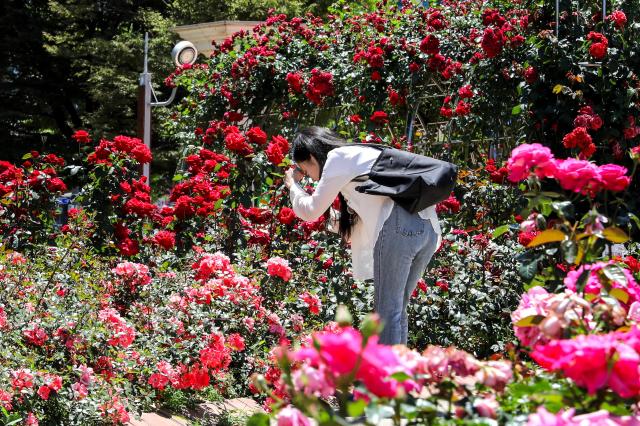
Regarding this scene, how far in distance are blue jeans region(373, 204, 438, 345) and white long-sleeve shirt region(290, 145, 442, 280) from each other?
0.05m

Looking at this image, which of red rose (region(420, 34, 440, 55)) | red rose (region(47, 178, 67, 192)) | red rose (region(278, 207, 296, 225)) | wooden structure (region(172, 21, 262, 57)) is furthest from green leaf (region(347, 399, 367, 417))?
wooden structure (region(172, 21, 262, 57))

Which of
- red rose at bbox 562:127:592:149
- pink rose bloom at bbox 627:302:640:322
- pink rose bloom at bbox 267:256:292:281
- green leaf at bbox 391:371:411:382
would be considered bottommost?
pink rose bloom at bbox 267:256:292:281

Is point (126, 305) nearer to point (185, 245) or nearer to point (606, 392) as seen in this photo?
point (185, 245)

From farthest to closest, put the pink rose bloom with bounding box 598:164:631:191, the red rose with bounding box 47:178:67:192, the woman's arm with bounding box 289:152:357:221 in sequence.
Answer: the red rose with bounding box 47:178:67:192 < the woman's arm with bounding box 289:152:357:221 < the pink rose bloom with bounding box 598:164:631:191

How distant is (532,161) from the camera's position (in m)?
2.07

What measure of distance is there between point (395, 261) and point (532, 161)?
56.6 inches

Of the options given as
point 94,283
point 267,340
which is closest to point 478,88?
point 267,340

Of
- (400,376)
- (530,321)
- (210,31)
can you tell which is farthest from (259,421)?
(210,31)

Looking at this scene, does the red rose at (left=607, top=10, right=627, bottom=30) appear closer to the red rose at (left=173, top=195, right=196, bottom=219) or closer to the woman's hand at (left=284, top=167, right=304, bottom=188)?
the woman's hand at (left=284, top=167, right=304, bottom=188)

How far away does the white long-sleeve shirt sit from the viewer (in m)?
3.43

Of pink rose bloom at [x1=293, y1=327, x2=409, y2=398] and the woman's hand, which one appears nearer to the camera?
pink rose bloom at [x1=293, y1=327, x2=409, y2=398]

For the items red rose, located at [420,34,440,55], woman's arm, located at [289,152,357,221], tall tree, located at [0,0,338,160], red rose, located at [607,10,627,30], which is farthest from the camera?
tall tree, located at [0,0,338,160]

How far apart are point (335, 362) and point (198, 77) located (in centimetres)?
837

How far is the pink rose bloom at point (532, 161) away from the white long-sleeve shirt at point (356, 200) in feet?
4.50
